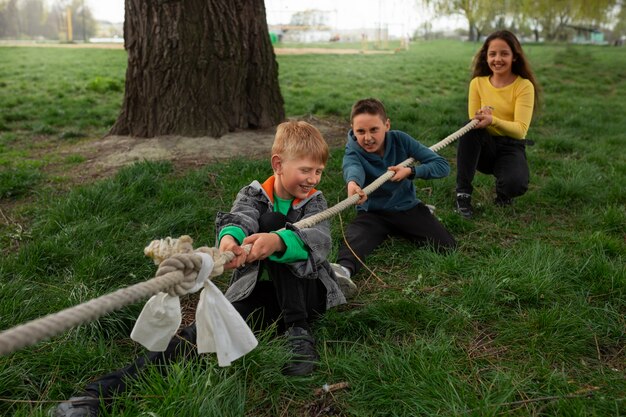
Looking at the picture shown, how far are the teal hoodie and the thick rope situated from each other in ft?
6.00

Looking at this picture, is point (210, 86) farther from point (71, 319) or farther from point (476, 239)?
point (71, 319)

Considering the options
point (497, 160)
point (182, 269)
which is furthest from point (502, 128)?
point (182, 269)

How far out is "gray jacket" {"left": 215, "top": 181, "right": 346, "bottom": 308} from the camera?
2330 millimetres

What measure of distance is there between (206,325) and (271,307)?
652mm

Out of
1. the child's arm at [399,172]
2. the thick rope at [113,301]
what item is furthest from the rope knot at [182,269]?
the child's arm at [399,172]

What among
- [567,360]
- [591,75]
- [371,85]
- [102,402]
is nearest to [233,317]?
[102,402]

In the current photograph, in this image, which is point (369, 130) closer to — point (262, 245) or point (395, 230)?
point (395, 230)

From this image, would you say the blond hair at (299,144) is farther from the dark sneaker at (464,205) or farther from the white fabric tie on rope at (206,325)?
the dark sneaker at (464,205)

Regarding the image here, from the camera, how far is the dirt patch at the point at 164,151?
4.81m

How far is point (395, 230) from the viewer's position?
3625 mm

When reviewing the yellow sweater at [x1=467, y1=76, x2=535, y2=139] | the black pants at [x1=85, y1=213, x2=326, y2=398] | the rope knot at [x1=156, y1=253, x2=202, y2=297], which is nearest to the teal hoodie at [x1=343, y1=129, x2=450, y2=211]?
the yellow sweater at [x1=467, y1=76, x2=535, y2=139]

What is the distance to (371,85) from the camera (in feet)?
41.2

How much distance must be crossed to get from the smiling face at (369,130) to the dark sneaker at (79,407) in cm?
223

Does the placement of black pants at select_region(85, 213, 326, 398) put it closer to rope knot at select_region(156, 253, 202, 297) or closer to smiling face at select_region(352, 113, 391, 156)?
rope knot at select_region(156, 253, 202, 297)
